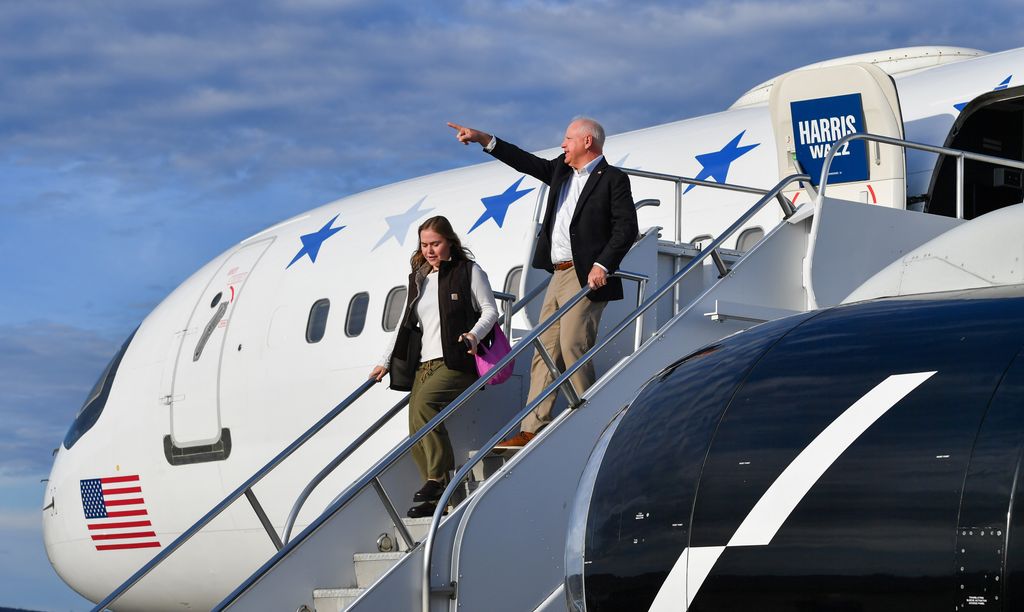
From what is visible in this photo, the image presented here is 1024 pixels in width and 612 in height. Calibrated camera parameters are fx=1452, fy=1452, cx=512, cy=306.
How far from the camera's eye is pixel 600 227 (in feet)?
28.3

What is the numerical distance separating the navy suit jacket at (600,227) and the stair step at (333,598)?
2.14m

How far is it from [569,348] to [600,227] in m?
0.78

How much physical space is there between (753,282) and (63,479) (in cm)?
958

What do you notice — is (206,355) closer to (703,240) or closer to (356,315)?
(356,315)

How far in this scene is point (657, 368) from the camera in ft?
27.8

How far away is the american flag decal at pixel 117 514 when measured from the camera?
48.5 ft

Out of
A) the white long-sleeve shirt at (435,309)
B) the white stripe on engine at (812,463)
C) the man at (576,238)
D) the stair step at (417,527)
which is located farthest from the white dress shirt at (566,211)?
the white stripe on engine at (812,463)

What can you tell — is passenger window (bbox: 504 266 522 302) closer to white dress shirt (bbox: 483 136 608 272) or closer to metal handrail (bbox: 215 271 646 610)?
white dress shirt (bbox: 483 136 608 272)

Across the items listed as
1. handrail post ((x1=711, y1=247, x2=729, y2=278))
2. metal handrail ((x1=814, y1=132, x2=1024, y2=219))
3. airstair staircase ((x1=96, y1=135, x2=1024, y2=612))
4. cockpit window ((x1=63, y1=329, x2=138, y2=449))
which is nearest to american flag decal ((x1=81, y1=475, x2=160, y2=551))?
cockpit window ((x1=63, y1=329, x2=138, y2=449))

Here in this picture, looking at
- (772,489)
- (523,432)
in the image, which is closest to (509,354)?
(523,432)

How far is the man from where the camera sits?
8.35 m

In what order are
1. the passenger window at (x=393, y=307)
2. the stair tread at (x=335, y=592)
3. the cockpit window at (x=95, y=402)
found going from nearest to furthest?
the stair tread at (x=335, y=592)
the passenger window at (x=393, y=307)
the cockpit window at (x=95, y=402)

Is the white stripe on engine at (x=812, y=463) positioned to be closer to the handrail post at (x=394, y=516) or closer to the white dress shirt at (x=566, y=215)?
the handrail post at (x=394, y=516)

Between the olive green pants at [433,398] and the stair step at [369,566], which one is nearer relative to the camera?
the stair step at [369,566]
